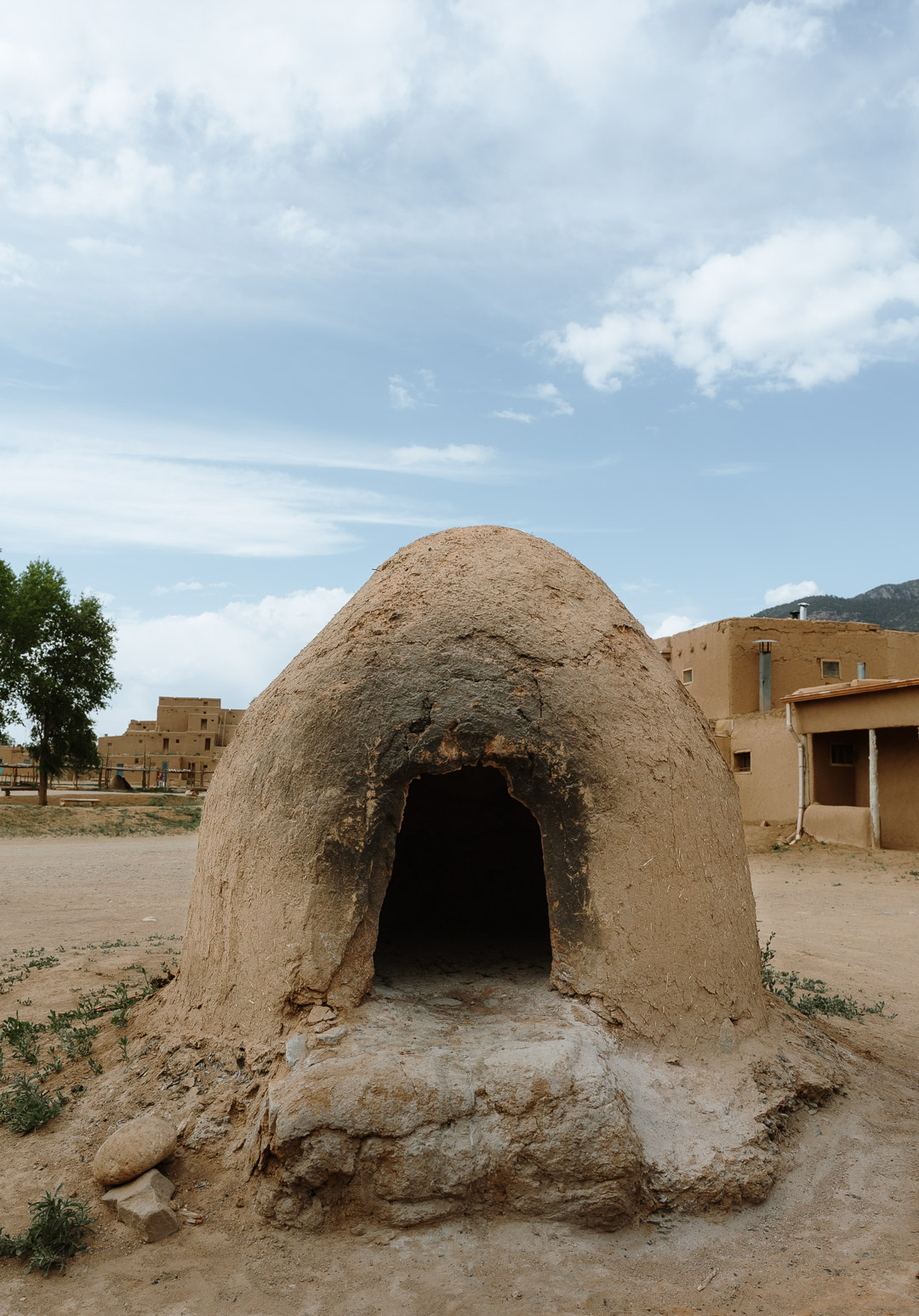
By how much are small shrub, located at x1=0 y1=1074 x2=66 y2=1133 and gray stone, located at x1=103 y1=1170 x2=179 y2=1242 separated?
0.72m

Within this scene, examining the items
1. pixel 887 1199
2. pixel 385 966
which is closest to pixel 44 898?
pixel 385 966

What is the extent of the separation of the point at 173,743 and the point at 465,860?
34494 mm

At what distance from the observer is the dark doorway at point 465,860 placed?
20.9 ft

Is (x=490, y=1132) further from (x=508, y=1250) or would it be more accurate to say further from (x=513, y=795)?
(x=513, y=795)

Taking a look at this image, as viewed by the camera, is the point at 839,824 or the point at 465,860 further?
the point at 839,824

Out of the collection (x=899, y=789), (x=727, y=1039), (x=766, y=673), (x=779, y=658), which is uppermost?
(x=779, y=658)

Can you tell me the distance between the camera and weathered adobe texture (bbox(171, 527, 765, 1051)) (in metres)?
3.85

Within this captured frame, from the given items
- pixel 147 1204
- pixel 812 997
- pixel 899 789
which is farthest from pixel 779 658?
pixel 147 1204

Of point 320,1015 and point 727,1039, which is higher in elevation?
point 320,1015

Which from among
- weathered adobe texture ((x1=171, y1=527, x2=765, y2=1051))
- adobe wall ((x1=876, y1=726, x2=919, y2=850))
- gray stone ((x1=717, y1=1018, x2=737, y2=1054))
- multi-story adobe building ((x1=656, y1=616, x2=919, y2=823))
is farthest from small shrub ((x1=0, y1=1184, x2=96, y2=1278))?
multi-story adobe building ((x1=656, y1=616, x2=919, y2=823))

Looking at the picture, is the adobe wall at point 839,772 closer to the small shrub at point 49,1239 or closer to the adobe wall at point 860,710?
the adobe wall at point 860,710

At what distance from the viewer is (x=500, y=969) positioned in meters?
4.95

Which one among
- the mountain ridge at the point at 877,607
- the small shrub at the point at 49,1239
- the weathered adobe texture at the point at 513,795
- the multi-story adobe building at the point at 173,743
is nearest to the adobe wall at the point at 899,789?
the weathered adobe texture at the point at 513,795

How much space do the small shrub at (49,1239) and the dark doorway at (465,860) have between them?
3077 millimetres
